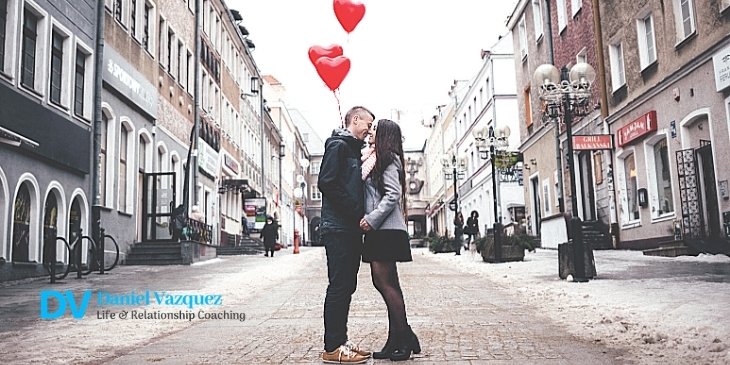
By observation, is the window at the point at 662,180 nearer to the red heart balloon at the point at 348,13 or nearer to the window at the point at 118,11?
the red heart balloon at the point at 348,13

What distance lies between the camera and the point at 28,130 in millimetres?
14414

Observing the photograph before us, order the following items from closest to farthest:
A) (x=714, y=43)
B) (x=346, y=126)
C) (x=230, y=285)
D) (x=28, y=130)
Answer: (x=346, y=126), (x=230, y=285), (x=28, y=130), (x=714, y=43)

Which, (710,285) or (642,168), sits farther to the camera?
(642,168)

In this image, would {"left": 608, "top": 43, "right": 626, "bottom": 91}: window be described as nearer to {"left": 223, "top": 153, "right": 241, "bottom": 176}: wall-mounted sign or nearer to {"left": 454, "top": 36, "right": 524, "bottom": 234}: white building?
{"left": 454, "top": 36, "right": 524, "bottom": 234}: white building

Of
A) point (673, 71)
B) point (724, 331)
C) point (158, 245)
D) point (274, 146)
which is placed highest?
point (274, 146)

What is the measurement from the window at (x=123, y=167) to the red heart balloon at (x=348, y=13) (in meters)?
10.9

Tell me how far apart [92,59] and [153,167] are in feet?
21.6

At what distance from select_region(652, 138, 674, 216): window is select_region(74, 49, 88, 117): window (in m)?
14.7

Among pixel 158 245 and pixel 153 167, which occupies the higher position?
pixel 153 167

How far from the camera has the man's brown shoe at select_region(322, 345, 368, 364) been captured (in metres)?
4.93

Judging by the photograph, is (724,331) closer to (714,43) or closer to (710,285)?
(710,285)

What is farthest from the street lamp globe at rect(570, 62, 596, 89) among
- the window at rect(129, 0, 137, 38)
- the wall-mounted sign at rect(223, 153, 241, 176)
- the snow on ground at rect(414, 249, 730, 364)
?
the wall-mounted sign at rect(223, 153, 241, 176)

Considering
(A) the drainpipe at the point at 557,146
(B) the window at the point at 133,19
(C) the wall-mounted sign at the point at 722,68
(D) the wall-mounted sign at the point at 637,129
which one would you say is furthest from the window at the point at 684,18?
(B) the window at the point at 133,19

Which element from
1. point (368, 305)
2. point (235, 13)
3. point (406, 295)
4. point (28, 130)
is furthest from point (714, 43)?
point (235, 13)
